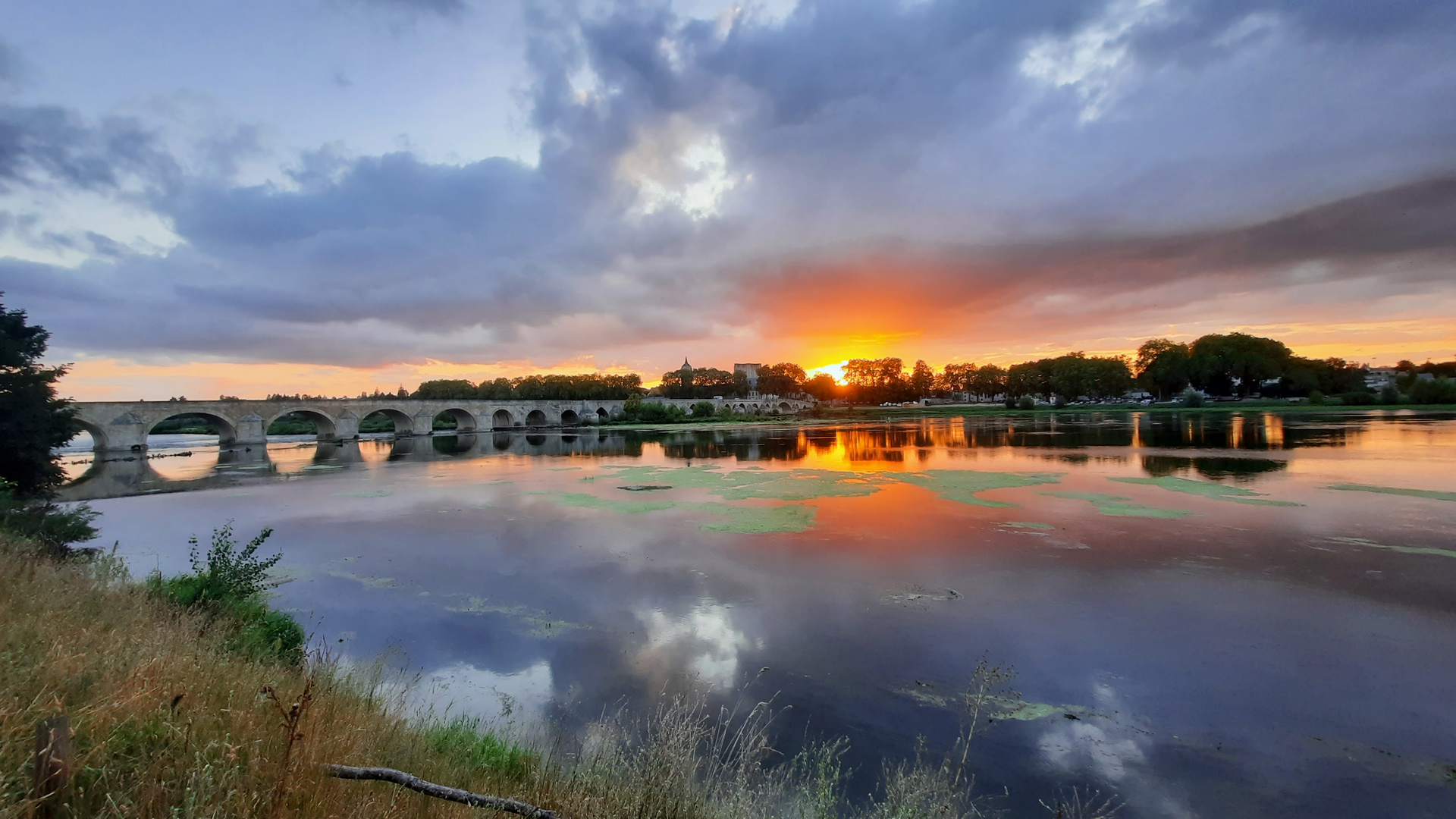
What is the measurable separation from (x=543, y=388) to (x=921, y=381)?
75839 mm

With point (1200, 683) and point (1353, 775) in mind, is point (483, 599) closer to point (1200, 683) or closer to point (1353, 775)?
point (1200, 683)

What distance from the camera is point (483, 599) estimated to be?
1009 centimetres

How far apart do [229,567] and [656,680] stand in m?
6.49

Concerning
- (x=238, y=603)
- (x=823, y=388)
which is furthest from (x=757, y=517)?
(x=823, y=388)

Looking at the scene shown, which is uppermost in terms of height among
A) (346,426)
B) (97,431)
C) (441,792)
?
(97,431)

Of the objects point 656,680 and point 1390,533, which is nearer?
point 656,680

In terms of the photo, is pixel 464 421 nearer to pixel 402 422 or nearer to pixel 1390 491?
pixel 402 422

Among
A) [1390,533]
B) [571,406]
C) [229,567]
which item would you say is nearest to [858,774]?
[229,567]

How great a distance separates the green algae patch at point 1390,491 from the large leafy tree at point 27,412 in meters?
37.3

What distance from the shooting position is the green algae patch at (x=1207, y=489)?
1642 cm

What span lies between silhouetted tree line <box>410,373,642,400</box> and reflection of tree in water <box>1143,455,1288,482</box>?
85.1 meters

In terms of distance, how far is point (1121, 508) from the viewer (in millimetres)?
16297

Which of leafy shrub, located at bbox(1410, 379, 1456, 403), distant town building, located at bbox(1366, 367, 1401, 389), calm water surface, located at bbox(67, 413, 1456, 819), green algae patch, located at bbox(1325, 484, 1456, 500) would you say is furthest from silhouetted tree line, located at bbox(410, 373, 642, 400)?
distant town building, located at bbox(1366, 367, 1401, 389)

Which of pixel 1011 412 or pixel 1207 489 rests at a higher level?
pixel 1011 412
